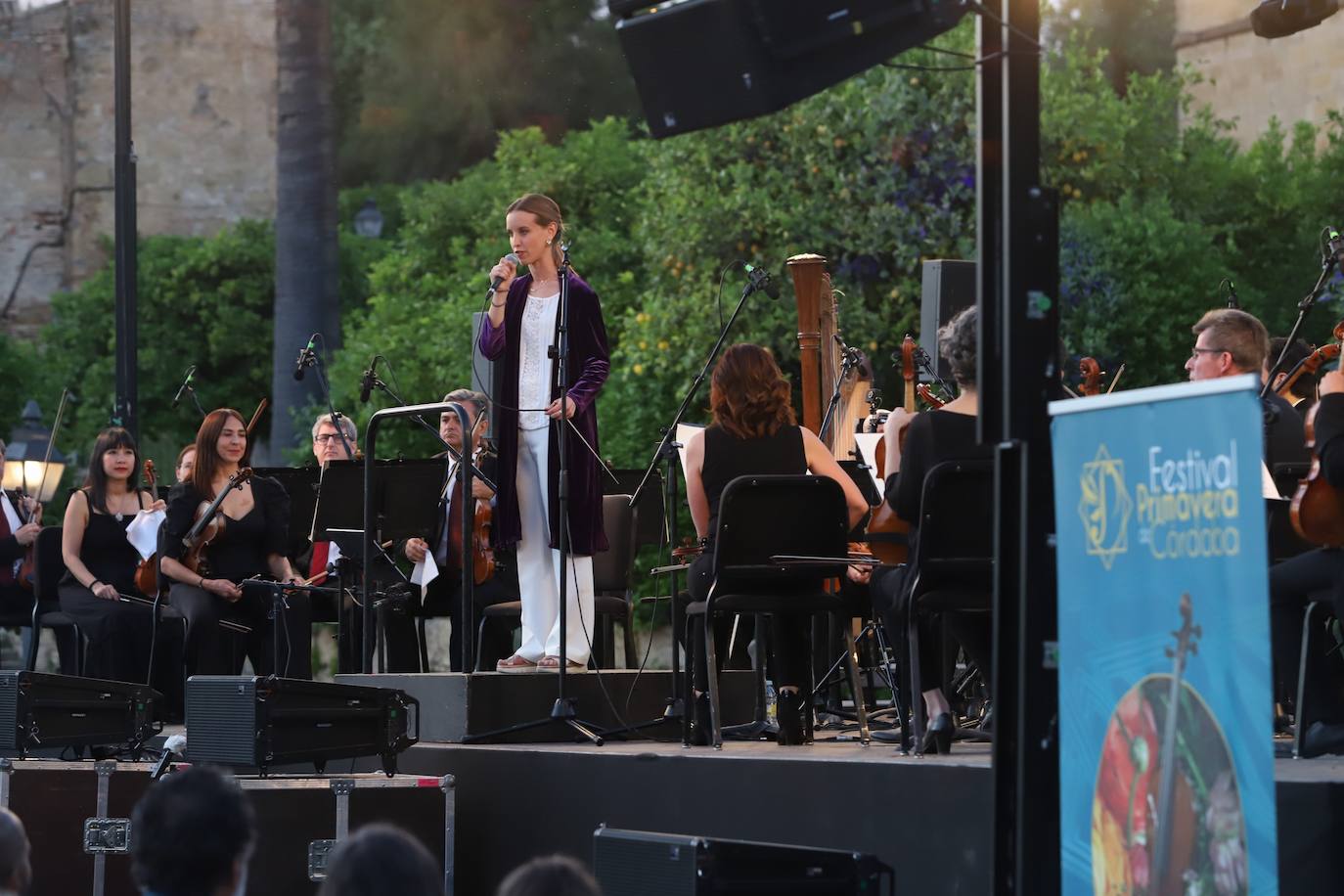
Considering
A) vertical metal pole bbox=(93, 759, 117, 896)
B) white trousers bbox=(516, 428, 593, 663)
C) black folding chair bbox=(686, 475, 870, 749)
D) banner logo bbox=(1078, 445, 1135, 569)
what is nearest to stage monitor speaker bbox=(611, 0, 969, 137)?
banner logo bbox=(1078, 445, 1135, 569)

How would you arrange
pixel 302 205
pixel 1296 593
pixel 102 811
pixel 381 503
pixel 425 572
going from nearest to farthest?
pixel 1296 593 < pixel 102 811 < pixel 381 503 < pixel 425 572 < pixel 302 205

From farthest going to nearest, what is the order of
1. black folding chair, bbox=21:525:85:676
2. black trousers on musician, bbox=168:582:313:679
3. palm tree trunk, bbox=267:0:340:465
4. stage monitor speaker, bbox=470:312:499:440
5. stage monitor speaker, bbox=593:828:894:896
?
palm tree trunk, bbox=267:0:340:465 < black folding chair, bbox=21:525:85:676 < black trousers on musician, bbox=168:582:313:679 < stage monitor speaker, bbox=470:312:499:440 < stage monitor speaker, bbox=593:828:894:896

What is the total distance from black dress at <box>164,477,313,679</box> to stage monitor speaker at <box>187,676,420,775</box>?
2041mm

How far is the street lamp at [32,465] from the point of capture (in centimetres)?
1362

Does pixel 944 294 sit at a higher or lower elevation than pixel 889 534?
higher

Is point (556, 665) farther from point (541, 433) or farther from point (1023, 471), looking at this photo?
point (1023, 471)

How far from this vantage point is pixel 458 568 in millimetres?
9336

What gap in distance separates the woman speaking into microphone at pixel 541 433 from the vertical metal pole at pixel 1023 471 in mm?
3418

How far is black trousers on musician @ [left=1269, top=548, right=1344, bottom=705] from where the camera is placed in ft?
17.2

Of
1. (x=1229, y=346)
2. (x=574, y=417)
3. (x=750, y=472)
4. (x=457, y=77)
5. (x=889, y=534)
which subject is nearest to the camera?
(x=1229, y=346)

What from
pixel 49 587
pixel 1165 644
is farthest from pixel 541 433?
pixel 1165 644

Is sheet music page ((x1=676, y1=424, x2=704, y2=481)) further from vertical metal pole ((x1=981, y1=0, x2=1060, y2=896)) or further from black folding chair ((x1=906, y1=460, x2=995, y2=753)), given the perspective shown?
vertical metal pole ((x1=981, y1=0, x2=1060, y2=896))

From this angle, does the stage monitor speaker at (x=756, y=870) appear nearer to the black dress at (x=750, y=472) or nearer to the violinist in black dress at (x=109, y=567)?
the black dress at (x=750, y=472)

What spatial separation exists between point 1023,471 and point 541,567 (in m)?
3.72
